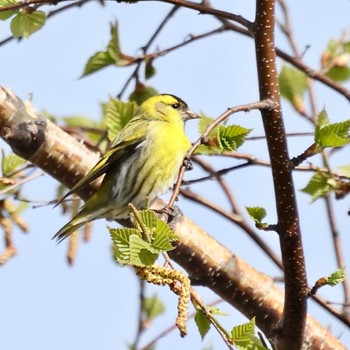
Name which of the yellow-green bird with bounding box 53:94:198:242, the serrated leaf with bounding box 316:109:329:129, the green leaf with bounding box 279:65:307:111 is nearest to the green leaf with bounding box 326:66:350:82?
the green leaf with bounding box 279:65:307:111

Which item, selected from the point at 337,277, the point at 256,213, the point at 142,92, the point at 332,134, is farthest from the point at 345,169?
the point at 142,92

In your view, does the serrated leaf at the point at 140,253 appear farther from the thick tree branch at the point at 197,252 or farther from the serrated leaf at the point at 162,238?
the thick tree branch at the point at 197,252

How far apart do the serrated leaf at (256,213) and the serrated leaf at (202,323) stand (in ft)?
1.16

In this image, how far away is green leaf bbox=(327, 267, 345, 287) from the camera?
8.02ft

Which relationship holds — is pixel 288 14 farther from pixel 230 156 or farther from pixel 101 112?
pixel 230 156

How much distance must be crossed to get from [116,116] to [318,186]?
0.87 m

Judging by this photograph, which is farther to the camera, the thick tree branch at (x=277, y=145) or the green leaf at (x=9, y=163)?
the green leaf at (x=9, y=163)

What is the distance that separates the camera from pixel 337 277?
8.05ft

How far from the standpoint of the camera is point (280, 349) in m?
2.99

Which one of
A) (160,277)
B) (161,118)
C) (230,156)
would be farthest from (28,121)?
(160,277)

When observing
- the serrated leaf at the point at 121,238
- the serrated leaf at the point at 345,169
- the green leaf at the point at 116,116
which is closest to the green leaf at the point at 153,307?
the green leaf at the point at 116,116

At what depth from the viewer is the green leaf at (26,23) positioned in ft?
10.5

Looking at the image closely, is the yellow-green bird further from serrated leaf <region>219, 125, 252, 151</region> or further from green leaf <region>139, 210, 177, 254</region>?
green leaf <region>139, 210, 177, 254</region>

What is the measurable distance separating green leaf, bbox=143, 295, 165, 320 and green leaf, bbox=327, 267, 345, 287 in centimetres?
189
